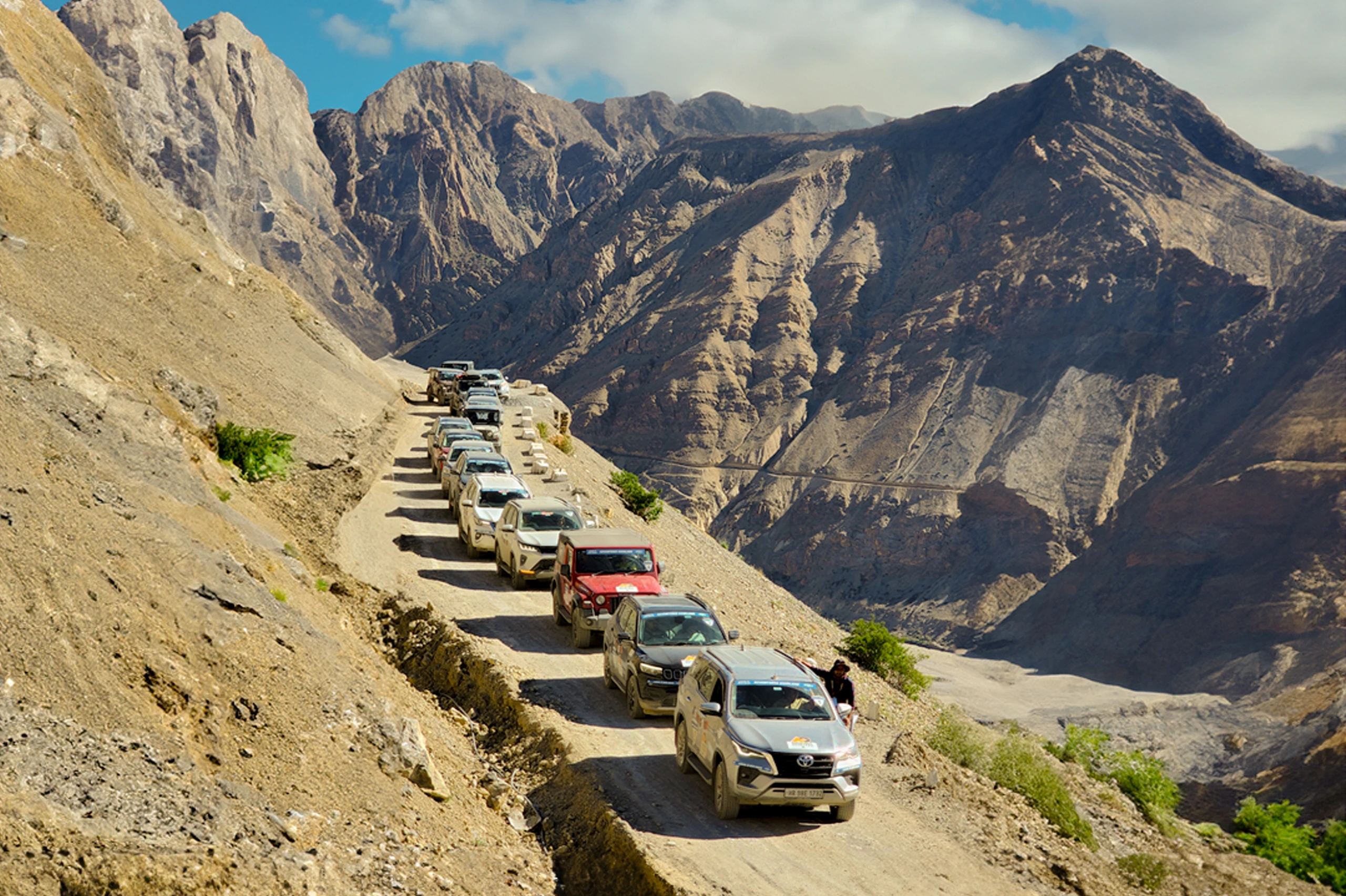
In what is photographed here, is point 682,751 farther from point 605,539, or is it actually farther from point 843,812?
point 605,539

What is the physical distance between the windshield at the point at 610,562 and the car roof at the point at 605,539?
0.08 meters

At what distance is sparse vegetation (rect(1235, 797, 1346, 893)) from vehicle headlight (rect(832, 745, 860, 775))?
13.8 m

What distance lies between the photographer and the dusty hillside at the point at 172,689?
8477 millimetres

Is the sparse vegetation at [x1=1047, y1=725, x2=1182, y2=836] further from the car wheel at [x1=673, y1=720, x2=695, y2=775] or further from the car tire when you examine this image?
the car wheel at [x1=673, y1=720, x2=695, y2=775]

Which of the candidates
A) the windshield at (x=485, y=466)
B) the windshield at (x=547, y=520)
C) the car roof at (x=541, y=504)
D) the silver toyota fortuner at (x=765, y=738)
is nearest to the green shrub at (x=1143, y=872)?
the silver toyota fortuner at (x=765, y=738)

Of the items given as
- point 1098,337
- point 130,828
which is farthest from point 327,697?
point 1098,337

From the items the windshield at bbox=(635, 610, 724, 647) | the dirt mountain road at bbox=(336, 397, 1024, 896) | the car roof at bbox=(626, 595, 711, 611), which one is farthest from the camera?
the car roof at bbox=(626, 595, 711, 611)

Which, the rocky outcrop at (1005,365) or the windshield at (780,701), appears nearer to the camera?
Answer: the windshield at (780,701)

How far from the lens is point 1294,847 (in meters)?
24.2

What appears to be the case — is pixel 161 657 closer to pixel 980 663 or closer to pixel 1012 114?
pixel 980 663

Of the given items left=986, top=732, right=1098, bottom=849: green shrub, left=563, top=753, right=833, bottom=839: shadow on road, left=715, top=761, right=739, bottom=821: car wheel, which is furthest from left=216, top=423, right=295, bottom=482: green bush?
left=986, top=732, right=1098, bottom=849: green shrub

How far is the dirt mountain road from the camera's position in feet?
37.0

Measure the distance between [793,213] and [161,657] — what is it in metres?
135

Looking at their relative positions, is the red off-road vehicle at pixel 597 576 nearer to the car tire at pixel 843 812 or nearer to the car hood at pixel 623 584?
the car hood at pixel 623 584
